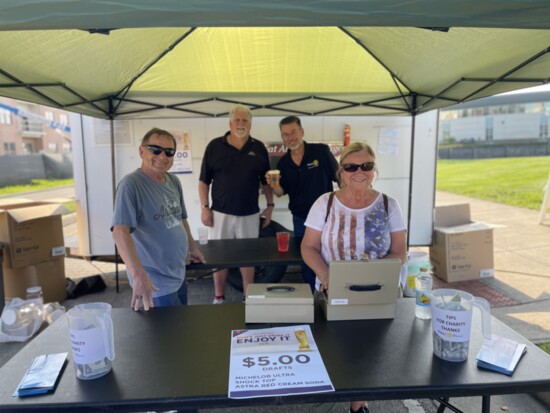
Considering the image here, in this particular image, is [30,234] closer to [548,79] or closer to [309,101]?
[309,101]

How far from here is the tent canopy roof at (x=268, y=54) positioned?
105 cm

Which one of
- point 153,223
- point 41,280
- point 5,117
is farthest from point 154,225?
point 5,117

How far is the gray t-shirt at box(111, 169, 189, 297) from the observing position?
167 cm

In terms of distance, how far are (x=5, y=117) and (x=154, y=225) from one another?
26.9 metres

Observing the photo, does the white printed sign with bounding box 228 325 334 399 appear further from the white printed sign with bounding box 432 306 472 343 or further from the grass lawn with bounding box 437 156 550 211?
the grass lawn with bounding box 437 156 550 211

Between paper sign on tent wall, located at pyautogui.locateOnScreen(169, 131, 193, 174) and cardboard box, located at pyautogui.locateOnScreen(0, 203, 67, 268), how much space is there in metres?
1.33

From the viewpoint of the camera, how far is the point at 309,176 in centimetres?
318

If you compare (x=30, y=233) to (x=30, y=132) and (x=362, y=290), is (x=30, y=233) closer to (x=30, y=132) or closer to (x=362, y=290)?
(x=362, y=290)

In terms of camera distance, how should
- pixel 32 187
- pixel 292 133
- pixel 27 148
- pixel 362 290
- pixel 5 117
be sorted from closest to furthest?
pixel 362 290 < pixel 292 133 < pixel 32 187 < pixel 5 117 < pixel 27 148

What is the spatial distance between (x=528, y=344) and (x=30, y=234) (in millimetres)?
4070

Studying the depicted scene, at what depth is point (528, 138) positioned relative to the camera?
2247cm

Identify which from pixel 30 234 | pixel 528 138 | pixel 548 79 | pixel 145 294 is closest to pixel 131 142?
pixel 30 234

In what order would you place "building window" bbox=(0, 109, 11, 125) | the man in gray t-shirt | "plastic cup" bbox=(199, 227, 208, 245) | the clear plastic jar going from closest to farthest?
the man in gray t-shirt
"plastic cup" bbox=(199, 227, 208, 245)
the clear plastic jar
"building window" bbox=(0, 109, 11, 125)

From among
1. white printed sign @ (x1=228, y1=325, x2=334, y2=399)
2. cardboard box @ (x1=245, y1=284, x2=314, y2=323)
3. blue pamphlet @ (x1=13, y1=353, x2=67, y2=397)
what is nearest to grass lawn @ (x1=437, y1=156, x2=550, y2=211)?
cardboard box @ (x1=245, y1=284, x2=314, y2=323)
